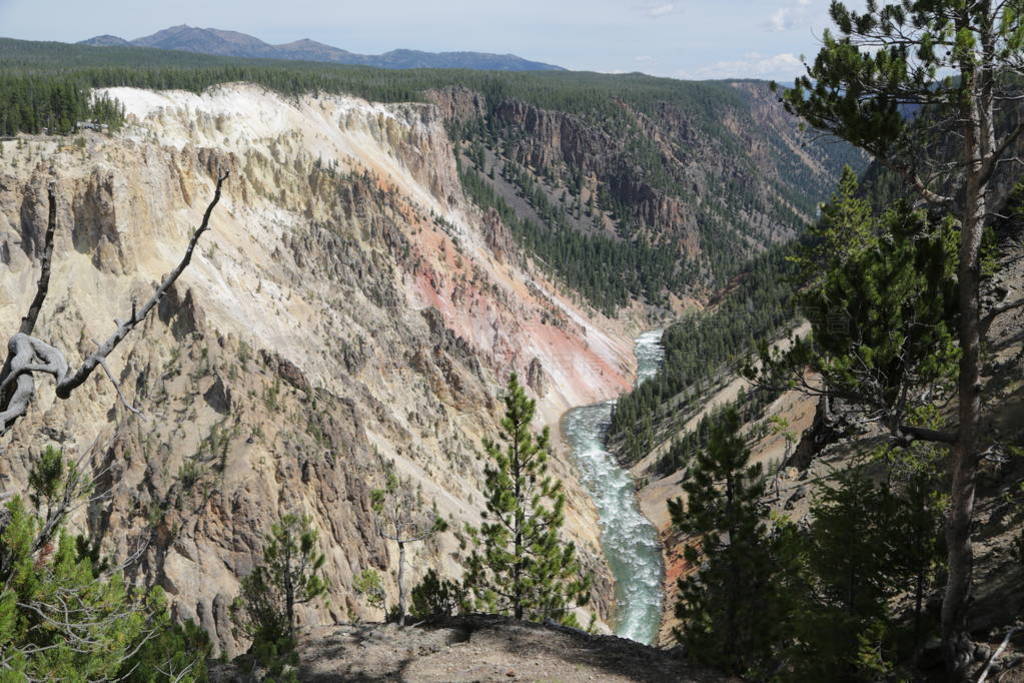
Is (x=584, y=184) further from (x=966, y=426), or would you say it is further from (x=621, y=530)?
(x=966, y=426)

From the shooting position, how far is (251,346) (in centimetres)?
3528

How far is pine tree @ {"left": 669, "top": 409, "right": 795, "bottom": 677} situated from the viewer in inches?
530

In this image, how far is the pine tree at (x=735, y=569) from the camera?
44.2 ft

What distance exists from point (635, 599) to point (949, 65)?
39271mm

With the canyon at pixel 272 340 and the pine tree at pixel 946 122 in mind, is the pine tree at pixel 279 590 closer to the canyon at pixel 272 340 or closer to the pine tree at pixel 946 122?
the canyon at pixel 272 340

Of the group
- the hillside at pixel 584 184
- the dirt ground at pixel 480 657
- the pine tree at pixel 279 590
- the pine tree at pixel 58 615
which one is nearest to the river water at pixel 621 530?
the pine tree at pixel 279 590

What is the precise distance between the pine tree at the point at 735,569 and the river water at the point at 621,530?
24700 mm

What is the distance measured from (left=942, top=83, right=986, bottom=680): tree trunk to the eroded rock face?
404 inches

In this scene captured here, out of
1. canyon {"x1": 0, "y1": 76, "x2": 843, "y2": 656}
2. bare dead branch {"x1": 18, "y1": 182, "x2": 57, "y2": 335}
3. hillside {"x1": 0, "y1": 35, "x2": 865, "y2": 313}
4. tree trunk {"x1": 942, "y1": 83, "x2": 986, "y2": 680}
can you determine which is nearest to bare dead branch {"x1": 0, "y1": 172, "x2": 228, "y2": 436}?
bare dead branch {"x1": 18, "y1": 182, "x2": 57, "y2": 335}

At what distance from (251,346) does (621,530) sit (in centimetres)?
3013

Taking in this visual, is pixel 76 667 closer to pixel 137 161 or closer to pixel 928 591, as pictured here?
pixel 928 591

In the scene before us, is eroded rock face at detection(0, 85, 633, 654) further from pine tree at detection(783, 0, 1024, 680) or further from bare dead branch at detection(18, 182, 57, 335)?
pine tree at detection(783, 0, 1024, 680)

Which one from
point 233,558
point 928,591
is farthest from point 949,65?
point 233,558

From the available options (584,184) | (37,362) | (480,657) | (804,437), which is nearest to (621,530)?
(804,437)
